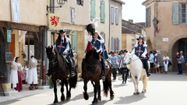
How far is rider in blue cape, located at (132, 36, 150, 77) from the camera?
69.7ft

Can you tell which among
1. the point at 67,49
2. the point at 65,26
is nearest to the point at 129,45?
the point at 65,26

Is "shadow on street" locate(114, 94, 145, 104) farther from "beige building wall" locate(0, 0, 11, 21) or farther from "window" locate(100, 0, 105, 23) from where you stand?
"window" locate(100, 0, 105, 23)

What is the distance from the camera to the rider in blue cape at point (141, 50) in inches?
837

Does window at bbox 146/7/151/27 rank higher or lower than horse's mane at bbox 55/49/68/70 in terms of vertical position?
higher

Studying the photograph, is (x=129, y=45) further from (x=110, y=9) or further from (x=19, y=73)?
(x=19, y=73)

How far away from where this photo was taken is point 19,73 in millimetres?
23250

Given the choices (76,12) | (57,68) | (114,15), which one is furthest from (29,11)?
(114,15)

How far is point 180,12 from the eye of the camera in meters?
47.6

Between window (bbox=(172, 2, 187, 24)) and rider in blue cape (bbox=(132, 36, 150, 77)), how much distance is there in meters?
26.6

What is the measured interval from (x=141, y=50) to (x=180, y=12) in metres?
27.0

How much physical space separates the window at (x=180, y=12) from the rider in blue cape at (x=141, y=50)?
2663cm

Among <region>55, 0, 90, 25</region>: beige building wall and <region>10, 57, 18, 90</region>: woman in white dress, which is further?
<region>55, 0, 90, 25</region>: beige building wall

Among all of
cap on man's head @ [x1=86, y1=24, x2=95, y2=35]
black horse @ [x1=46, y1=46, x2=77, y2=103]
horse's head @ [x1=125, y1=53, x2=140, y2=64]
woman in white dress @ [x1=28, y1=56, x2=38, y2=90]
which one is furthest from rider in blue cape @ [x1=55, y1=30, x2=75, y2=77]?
woman in white dress @ [x1=28, y1=56, x2=38, y2=90]

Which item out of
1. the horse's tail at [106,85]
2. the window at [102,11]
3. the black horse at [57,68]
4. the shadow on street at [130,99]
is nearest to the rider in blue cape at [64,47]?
the black horse at [57,68]
